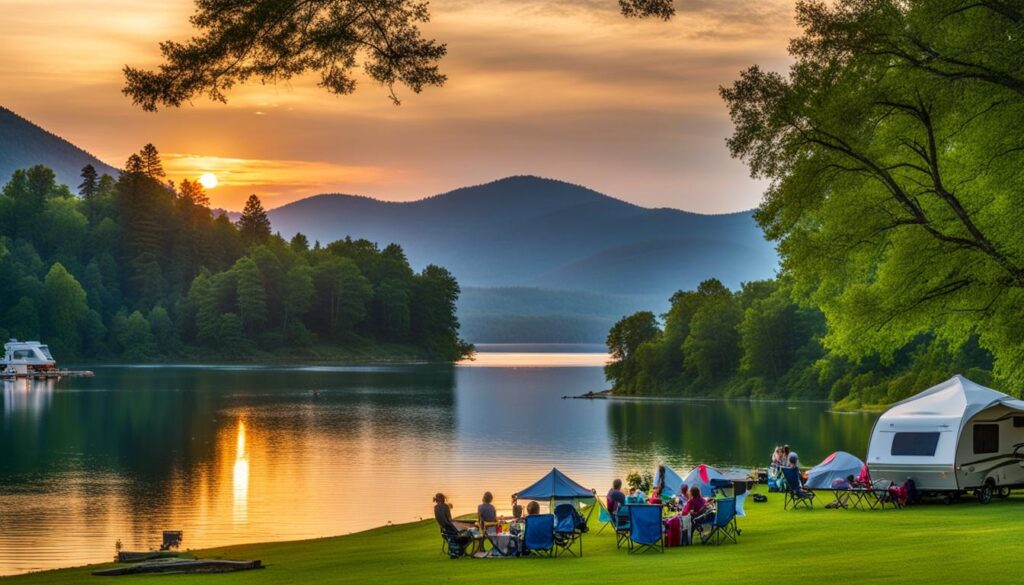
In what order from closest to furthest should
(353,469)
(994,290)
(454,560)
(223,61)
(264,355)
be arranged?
(223,61) → (454,560) → (994,290) → (353,469) → (264,355)

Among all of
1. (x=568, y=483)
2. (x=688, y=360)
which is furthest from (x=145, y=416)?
(x=568, y=483)

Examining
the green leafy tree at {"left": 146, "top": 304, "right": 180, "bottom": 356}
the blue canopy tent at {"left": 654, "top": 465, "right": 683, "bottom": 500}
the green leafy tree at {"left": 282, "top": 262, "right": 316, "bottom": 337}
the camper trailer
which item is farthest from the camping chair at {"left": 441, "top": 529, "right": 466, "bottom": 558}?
the green leafy tree at {"left": 282, "top": 262, "right": 316, "bottom": 337}

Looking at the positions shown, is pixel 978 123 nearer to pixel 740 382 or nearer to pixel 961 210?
pixel 961 210

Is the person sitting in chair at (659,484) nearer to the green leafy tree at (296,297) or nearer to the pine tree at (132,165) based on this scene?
the green leafy tree at (296,297)

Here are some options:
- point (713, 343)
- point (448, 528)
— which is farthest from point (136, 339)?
point (448, 528)

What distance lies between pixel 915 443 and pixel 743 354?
249 feet

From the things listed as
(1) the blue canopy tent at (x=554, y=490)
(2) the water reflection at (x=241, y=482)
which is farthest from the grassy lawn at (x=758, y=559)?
(2) the water reflection at (x=241, y=482)

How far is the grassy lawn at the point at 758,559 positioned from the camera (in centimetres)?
1745

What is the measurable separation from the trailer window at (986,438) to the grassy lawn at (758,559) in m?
2.32

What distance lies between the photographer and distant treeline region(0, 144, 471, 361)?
168 meters

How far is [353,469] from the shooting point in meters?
49.2

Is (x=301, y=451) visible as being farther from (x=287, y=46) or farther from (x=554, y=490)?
(x=287, y=46)

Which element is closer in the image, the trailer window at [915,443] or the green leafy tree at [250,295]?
the trailer window at [915,443]

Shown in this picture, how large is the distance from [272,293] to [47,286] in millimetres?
36578
